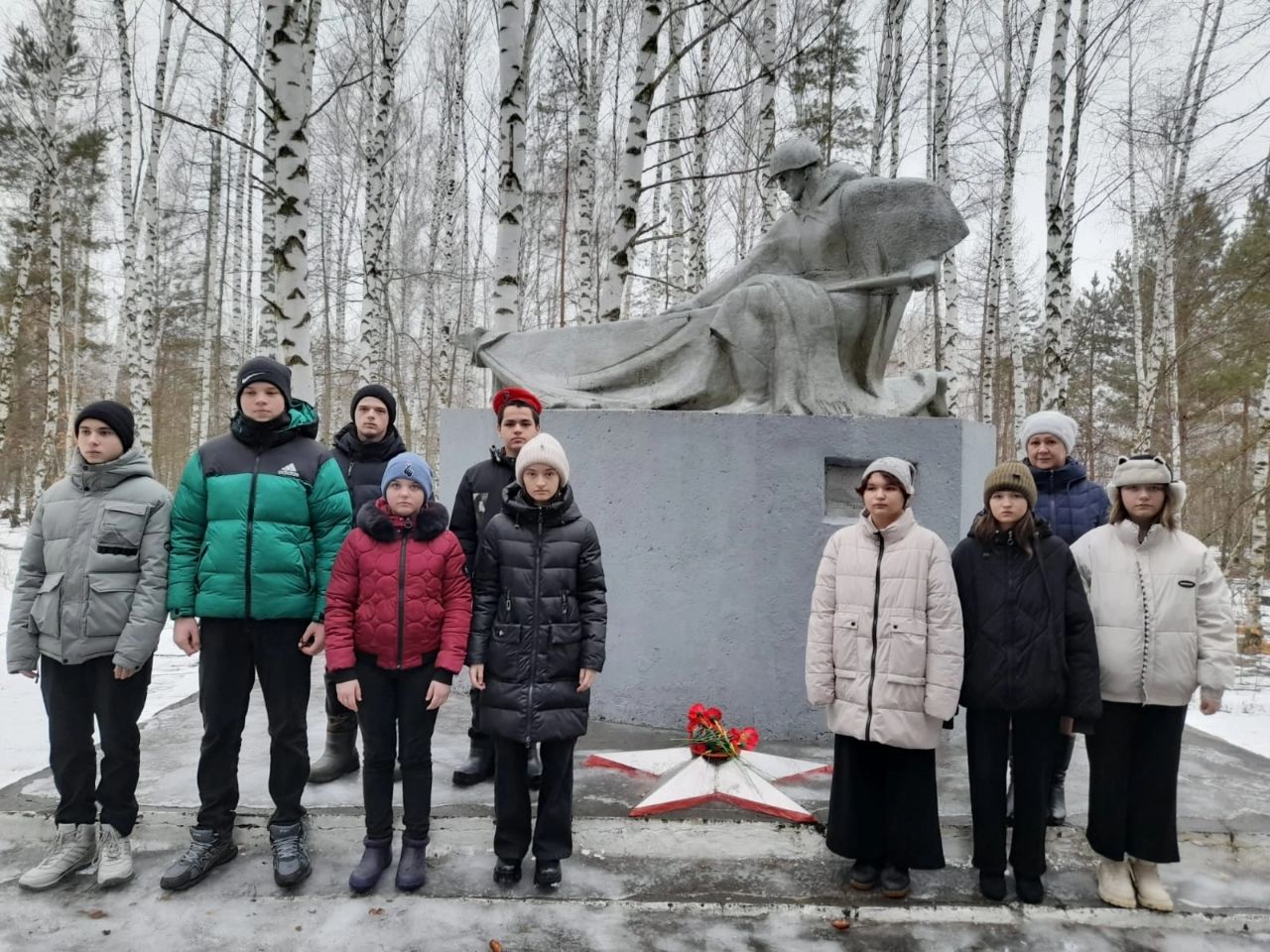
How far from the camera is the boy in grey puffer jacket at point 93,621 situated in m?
2.61

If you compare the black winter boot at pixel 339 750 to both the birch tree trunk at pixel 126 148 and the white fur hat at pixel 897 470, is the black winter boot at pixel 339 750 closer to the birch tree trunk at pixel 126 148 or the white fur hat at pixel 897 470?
the white fur hat at pixel 897 470

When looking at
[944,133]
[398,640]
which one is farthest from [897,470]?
[944,133]

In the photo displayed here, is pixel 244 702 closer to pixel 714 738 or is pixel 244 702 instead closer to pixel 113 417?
pixel 113 417

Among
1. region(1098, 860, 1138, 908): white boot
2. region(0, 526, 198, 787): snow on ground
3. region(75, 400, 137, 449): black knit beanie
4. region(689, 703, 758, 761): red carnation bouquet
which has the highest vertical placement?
region(75, 400, 137, 449): black knit beanie

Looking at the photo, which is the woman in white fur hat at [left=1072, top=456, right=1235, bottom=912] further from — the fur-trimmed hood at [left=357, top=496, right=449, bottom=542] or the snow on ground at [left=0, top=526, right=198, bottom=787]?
the snow on ground at [left=0, top=526, right=198, bottom=787]

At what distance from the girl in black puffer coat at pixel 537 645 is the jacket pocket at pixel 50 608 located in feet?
4.32

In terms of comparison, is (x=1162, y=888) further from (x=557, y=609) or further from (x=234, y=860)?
(x=234, y=860)

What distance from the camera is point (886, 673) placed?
2572 millimetres

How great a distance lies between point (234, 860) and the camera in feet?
9.21

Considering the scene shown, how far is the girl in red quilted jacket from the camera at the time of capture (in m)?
2.62

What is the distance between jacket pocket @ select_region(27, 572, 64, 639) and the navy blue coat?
3.51 meters

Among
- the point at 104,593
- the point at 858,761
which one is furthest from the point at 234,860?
the point at 858,761

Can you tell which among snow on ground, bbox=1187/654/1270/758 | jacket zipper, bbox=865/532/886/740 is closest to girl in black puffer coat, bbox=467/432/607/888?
jacket zipper, bbox=865/532/886/740

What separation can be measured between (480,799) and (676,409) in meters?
2.18
